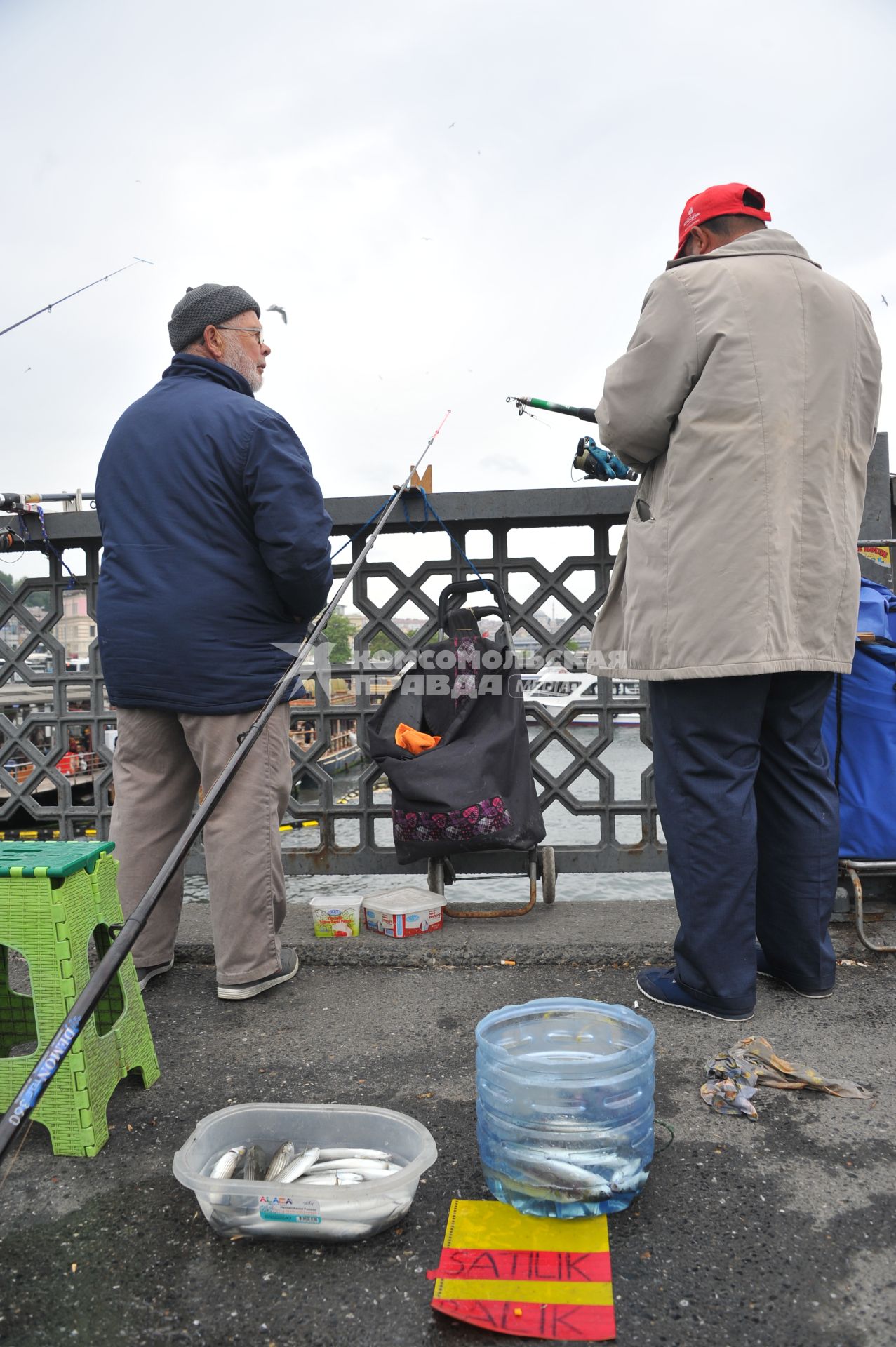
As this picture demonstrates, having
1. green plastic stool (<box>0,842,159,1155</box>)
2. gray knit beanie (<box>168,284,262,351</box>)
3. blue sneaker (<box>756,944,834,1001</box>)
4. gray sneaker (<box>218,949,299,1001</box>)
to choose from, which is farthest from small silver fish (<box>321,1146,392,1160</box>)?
gray knit beanie (<box>168,284,262,351</box>)

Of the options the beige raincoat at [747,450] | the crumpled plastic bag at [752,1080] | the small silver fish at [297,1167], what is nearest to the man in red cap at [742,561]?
the beige raincoat at [747,450]

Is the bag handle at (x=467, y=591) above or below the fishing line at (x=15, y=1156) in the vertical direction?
above

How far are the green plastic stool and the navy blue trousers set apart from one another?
48.8 inches

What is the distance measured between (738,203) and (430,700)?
165 cm

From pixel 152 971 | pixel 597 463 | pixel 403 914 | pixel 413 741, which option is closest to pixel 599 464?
pixel 597 463

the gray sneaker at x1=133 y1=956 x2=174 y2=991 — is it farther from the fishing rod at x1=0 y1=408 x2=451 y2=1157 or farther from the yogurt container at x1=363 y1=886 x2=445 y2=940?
the fishing rod at x1=0 y1=408 x2=451 y2=1157

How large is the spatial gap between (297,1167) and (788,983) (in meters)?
1.40

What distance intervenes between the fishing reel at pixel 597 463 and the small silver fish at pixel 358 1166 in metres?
2.20

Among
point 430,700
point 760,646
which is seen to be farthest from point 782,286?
point 430,700

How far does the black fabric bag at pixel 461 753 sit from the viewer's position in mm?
2793

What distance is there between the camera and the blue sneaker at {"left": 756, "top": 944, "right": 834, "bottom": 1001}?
88.9 inches

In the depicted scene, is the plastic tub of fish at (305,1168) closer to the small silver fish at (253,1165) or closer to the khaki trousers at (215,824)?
the small silver fish at (253,1165)

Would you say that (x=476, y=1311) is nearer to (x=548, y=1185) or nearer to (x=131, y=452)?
(x=548, y=1185)

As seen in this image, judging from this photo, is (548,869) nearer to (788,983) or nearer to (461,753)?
(461,753)
